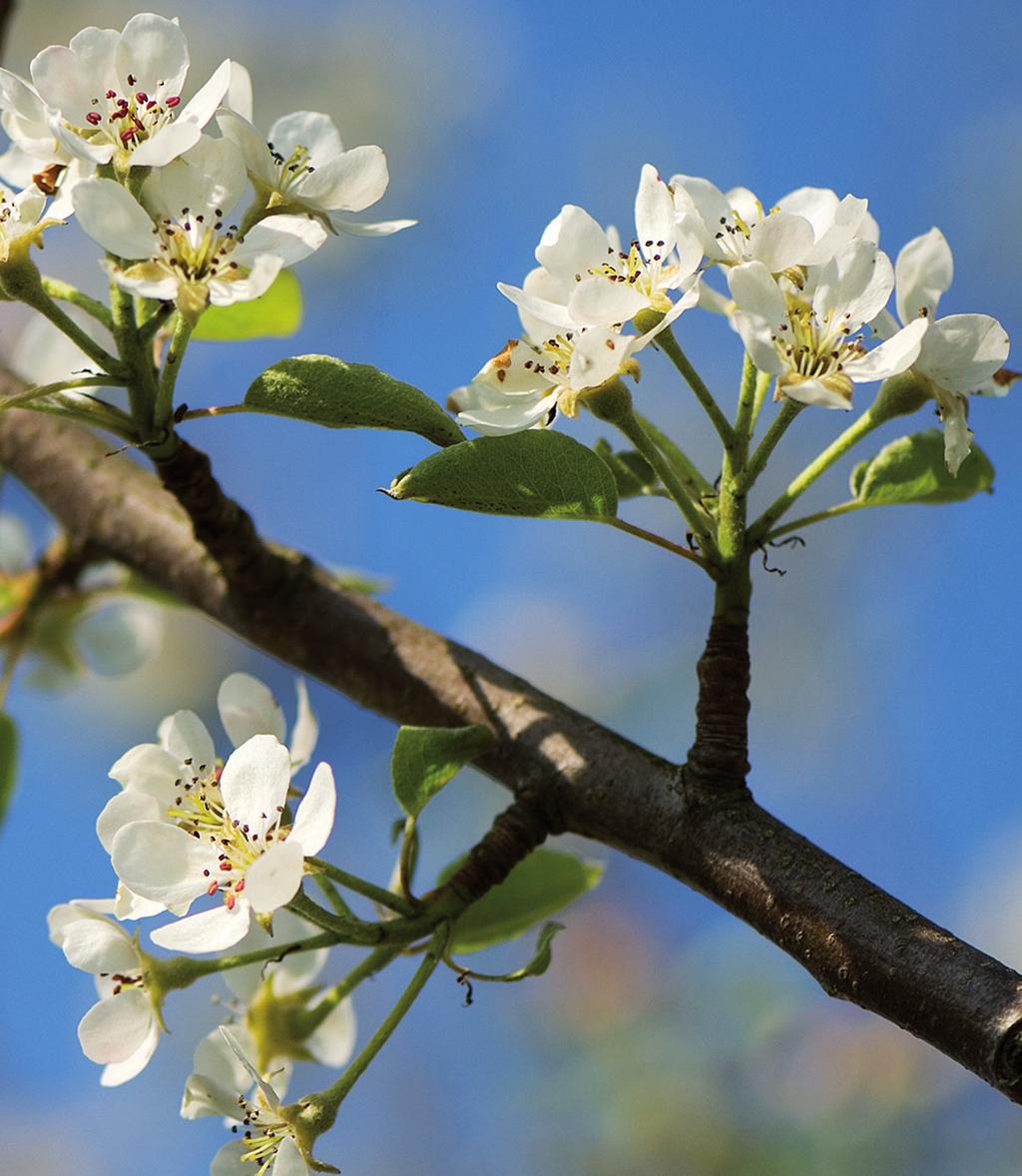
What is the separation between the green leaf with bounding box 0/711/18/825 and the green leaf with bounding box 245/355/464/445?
81cm

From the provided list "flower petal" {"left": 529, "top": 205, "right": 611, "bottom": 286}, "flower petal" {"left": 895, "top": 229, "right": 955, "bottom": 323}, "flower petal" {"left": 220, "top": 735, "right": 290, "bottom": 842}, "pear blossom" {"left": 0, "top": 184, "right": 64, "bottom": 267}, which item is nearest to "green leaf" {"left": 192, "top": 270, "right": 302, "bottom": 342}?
"pear blossom" {"left": 0, "top": 184, "right": 64, "bottom": 267}

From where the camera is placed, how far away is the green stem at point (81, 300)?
44.2 inches

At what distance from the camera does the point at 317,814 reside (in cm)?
99

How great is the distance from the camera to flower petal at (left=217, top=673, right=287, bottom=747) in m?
1.19

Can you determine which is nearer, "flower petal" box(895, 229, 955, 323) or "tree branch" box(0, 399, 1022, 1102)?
"tree branch" box(0, 399, 1022, 1102)

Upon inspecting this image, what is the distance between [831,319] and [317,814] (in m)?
0.52

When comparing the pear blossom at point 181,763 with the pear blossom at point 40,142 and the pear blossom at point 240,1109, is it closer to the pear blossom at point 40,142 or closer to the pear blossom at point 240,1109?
the pear blossom at point 240,1109

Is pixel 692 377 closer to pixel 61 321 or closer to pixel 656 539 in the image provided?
pixel 656 539

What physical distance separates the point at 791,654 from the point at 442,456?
386 centimetres

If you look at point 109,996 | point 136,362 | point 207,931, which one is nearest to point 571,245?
point 136,362

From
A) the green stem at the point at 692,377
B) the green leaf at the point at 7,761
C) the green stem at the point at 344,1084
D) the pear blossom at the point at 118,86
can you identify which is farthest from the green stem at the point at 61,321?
the green leaf at the point at 7,761

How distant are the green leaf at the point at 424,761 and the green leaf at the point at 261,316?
1.49ft

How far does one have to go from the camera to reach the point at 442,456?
980mm

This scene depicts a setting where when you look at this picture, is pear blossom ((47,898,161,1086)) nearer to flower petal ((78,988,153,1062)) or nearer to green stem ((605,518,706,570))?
flower petal ((78,988,153,1062))
